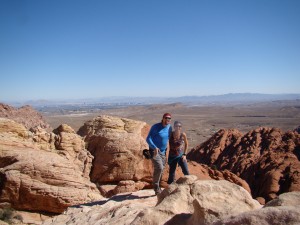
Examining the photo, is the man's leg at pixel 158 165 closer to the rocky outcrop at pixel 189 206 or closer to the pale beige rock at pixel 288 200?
the rocky outcrop at pixel 189 206

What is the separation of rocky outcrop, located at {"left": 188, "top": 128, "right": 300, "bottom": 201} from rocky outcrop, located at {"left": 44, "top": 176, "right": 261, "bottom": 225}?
17.3 m

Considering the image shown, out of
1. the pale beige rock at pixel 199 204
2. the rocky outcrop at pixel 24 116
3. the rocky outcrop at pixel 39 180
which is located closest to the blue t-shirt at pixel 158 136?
the pale beige rock at pixel 199 204

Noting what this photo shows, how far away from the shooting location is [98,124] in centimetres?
1564

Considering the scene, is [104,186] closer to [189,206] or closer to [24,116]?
[189,206]

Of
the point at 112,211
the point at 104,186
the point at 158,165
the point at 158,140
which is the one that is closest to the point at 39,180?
the point at 104,186

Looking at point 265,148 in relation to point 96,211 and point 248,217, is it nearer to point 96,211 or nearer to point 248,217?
A: point 96,211

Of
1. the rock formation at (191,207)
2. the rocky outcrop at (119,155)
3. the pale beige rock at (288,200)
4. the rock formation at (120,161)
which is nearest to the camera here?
the pale beige rock at (288,200)

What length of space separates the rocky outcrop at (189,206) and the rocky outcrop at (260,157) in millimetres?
17345

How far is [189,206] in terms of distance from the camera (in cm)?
588

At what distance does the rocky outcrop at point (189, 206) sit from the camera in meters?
4.84

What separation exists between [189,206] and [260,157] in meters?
25.5

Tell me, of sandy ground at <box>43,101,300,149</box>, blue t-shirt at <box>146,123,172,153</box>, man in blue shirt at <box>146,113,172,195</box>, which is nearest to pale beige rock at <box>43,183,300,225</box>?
man in blue shirt at <box>146,113,172,195</box>

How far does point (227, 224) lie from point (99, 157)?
36.1 feet

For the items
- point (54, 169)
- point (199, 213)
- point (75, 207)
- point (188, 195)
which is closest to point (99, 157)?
point (54, 169)
